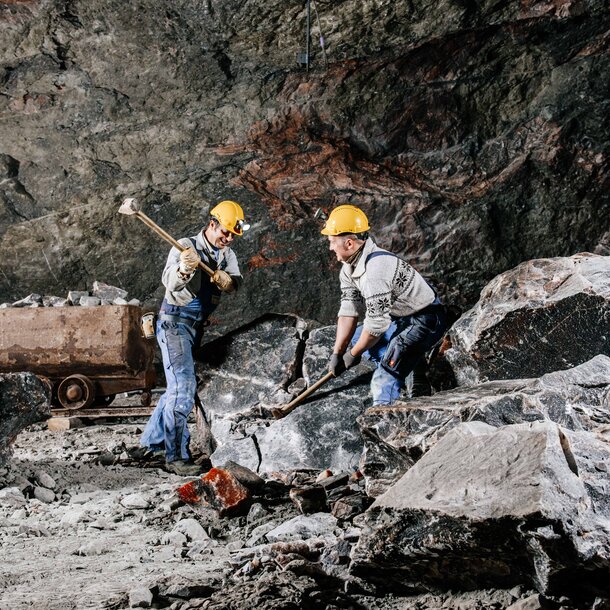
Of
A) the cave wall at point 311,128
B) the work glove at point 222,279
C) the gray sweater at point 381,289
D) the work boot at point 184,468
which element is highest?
the cave wall at point 311,128

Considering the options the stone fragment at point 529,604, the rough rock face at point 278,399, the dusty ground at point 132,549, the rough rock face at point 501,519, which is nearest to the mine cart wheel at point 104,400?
the dusty ground at point 132,549

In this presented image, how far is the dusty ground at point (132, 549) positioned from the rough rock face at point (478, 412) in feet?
1.66

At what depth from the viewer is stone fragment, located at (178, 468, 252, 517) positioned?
12.8 feet

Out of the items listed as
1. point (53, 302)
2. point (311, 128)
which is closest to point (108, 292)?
point (53, 302)

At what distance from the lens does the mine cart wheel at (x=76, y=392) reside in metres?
6.89

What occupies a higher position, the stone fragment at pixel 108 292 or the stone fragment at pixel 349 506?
the stone fragment at pixel 108 292

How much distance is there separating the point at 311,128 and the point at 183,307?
2.60 metres

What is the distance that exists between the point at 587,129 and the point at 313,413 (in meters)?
3.68

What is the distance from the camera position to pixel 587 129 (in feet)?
21.4

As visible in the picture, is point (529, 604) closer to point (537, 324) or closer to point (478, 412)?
point (478, 412)

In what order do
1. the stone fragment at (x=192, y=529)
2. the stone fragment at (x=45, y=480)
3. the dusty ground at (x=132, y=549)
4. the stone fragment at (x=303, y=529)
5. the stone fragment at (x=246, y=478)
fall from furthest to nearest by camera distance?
the stone fragment at (x=45, y=480)
the stone fragment at (x=246, y=478)
the stone fragment at (x=192, y=529)
the stone fragment at (x=303, y=529)
the dusty ground at (x=132, y=549)

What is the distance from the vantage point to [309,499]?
3820 millimetres

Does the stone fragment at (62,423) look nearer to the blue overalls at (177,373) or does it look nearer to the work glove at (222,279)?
the blue overalls at (177,373)

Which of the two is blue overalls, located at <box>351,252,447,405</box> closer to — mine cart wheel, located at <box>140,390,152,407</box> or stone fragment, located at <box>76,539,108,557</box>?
stone fragment, located at <box>76,539,108,557</box>
